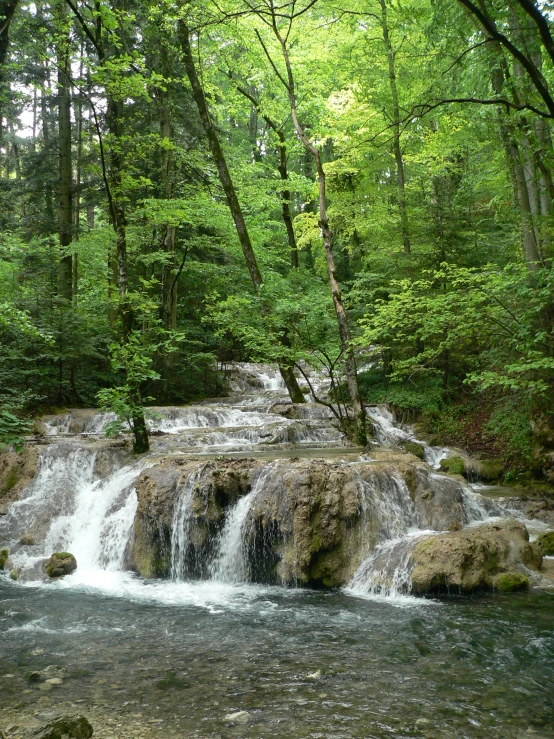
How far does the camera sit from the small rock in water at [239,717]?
12.2 ft

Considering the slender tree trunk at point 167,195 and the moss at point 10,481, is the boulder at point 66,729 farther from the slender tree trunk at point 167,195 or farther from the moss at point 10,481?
the slender tree trunk at point 167,195

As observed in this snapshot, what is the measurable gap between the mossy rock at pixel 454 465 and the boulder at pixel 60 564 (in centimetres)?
728

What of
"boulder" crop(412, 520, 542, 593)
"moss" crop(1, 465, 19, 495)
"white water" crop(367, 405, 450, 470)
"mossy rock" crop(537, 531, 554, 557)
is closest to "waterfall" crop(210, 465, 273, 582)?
"boulder" crop(412, 520, 542, 593)

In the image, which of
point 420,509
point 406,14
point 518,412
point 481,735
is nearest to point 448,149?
point 406,14

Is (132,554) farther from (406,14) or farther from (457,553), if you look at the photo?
(406,14)

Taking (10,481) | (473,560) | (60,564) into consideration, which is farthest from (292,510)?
(10,481)

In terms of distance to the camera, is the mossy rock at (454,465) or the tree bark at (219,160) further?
the tree bark at (219,160)

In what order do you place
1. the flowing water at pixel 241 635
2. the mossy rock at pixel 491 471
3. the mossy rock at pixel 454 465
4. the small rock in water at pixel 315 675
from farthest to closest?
the mossy rock at pixel 491 471 → the mossy rock at pixel 454 465 → the small rock in water at pixel 315 675 → the flowing water at pixel 241 635

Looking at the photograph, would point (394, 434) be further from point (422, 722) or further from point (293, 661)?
point (422, 722)

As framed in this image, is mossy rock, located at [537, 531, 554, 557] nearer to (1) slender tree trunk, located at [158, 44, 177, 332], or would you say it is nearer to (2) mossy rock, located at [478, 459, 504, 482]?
(2) mossy rock, located at [478, 459, 504, 482]

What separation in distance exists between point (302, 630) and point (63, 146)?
1611 cm

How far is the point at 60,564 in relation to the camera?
813 centimetres

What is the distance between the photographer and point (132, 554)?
856 centimetres

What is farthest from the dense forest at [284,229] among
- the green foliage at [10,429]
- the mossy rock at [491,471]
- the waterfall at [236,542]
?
the green foliage at [10,429]
